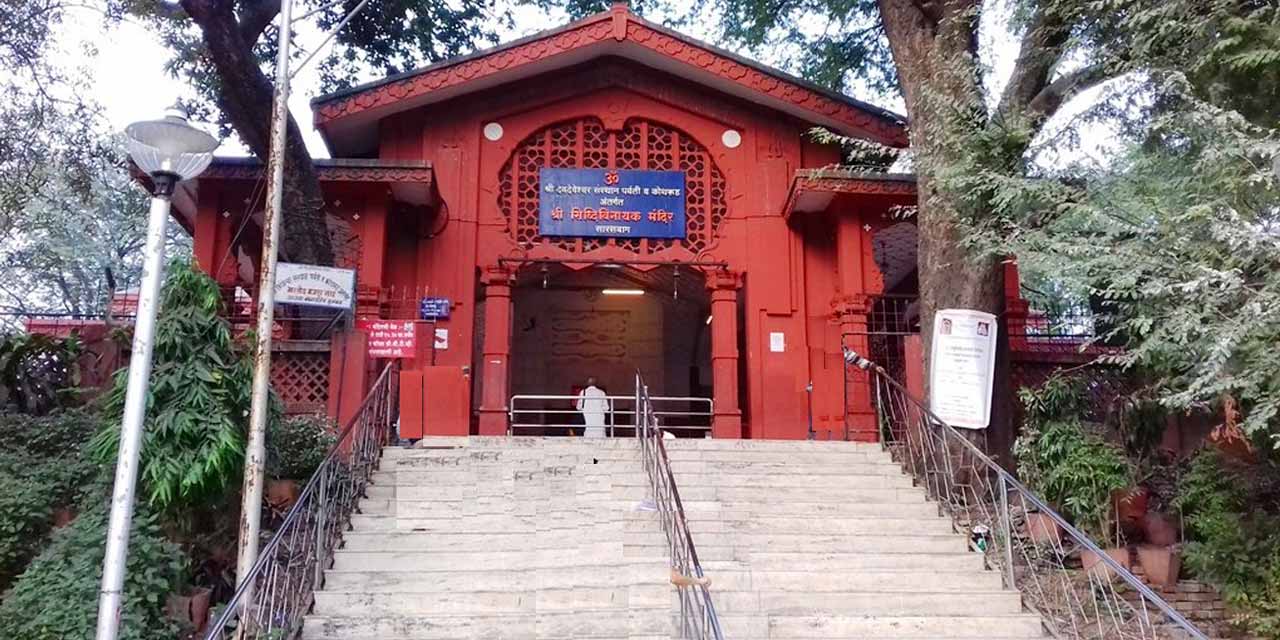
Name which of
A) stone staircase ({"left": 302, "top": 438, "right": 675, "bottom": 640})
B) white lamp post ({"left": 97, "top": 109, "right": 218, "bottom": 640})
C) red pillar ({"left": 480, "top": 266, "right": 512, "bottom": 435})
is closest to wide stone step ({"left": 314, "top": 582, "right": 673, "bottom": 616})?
stone staircase ({"left": 302, "top": 438, "right": 675, "bottom": 640})

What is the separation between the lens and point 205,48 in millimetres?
10320

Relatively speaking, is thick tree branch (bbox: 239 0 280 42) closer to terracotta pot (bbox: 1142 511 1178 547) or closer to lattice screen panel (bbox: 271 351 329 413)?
lattice screen panel (bbox: 271 351 329 413)

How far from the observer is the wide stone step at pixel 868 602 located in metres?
6.29

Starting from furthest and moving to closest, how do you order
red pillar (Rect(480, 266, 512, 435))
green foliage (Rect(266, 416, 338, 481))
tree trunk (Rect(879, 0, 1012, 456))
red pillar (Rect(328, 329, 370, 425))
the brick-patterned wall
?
red pillar (Rect(480, 266, 512, 435)) < red pillar (Rect(328, 329, 370, 425)) < tree trunk (Rect(879, 0, 1012, 456)) < green foliage (Rect(266, 416, 338, 481)) < the brick-patterned wall

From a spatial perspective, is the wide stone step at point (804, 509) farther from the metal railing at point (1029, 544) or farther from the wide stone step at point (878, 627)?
the wide stone step at point (878, 627)

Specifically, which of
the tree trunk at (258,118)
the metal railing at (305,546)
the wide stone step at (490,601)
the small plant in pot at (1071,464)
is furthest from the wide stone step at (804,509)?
the tree trunk at (258,118)

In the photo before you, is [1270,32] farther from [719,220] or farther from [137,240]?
[137,240]

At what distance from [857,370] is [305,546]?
7.26 metres

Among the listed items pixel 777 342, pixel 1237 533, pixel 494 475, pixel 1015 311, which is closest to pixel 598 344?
pixel 777 342

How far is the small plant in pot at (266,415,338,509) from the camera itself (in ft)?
25.2

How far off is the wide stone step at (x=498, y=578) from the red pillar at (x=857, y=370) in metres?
5.44

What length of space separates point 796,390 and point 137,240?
85.9 feet

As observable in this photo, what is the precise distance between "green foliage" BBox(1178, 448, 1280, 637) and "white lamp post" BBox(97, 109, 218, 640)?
24.0 feet

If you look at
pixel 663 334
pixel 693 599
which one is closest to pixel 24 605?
pixel 693 599
